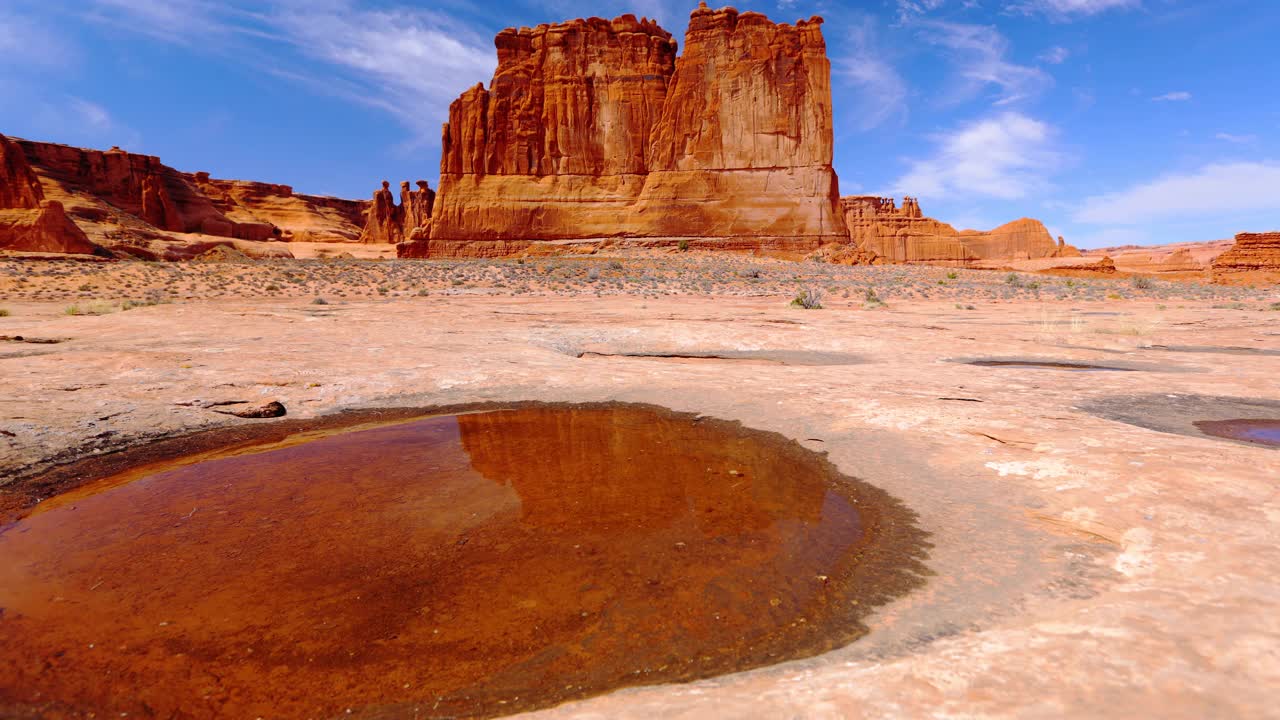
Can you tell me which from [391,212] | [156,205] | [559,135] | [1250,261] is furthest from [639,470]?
[391,212]

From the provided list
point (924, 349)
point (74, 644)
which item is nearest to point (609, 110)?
point (924, 349)

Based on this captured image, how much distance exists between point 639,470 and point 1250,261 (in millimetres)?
57400

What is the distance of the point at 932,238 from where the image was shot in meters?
79.4

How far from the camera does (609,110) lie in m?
44.5

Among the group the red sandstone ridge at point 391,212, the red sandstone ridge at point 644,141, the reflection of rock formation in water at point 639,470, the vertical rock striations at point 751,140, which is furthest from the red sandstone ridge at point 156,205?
the reflection of rock formation in water at point 639,470

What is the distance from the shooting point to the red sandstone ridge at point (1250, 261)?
4016 centimetres

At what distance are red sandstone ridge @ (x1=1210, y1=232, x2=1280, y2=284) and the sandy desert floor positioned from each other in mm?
36836

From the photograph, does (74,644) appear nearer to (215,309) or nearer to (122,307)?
(215,309)

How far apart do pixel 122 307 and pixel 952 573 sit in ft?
58.5

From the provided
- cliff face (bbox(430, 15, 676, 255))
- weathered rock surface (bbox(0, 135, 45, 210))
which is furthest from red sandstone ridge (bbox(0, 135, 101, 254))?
cliff face (bbox(430, 15, 676, 255))

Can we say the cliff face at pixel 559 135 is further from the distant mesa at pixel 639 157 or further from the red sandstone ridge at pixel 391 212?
the red sandstone ridge at pixel 391 212

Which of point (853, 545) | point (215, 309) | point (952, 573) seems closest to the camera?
point (952, 573)

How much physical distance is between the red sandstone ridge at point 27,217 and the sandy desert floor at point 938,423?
90.2 feet

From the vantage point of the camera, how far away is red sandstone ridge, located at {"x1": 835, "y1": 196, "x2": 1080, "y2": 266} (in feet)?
260
